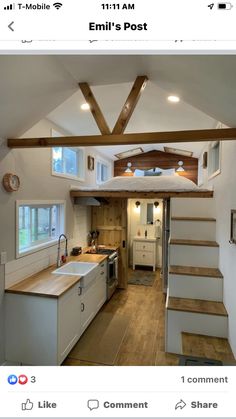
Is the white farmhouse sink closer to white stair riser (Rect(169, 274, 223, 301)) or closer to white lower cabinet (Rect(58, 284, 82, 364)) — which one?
white lower cabinet (Rect(58, 284, 82, 364))

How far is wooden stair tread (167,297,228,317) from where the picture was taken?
2.16m

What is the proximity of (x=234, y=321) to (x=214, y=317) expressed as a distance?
31 cm

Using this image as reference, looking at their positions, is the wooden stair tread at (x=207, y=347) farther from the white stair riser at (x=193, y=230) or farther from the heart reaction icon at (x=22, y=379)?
the heart reaction icon at (x=22, y=379)

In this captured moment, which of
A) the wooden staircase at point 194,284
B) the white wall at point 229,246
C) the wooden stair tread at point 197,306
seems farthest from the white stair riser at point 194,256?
the wooden stair tread at point 197,306

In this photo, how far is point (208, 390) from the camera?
535mm

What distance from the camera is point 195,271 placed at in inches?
99.5

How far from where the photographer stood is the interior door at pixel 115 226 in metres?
4.53

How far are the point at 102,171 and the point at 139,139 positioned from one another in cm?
422

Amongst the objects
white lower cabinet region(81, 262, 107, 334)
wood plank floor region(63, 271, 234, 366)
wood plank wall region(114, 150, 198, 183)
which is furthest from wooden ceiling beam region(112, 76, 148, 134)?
wood plank wall region(114, 150, 198, 183)

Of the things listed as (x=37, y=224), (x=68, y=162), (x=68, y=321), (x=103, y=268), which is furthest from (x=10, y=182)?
(x=103, y=268)

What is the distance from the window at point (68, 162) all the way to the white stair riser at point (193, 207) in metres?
1.84

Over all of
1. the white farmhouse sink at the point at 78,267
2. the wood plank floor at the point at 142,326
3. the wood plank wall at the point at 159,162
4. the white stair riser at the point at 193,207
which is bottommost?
the wood plank floor at the point at 142,326

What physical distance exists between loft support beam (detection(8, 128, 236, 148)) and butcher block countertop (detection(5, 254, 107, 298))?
1435mm
